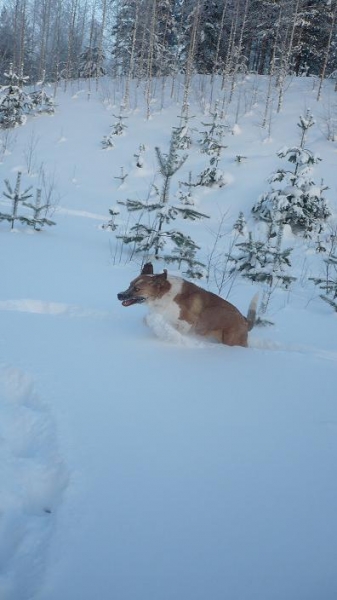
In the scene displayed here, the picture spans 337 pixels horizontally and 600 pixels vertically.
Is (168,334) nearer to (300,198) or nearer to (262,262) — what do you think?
(262,262)

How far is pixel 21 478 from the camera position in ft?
7.33

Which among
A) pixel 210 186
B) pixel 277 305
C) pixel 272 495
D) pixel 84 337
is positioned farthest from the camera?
pixel 210 186

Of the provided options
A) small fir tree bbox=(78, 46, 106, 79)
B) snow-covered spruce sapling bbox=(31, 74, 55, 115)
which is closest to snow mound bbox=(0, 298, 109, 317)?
snow-covered spruce sapling bbox=(31, 74, 55, 115)

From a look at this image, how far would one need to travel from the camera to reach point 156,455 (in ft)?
A: 7.88

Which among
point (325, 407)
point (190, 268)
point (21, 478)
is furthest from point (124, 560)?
point (190, 268)

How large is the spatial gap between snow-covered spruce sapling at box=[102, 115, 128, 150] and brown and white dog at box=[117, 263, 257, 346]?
63.4 ft

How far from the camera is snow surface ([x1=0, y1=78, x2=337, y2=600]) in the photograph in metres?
1.69

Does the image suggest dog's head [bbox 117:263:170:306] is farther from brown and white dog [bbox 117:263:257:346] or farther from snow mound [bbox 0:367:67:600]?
snow mound [bbox 0:367:67:600]

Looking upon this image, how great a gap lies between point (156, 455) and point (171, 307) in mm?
2477

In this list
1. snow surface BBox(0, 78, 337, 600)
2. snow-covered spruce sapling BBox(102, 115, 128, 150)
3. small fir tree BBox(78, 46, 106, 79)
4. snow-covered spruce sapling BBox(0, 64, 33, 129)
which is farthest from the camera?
small fir tree BBox(78, 46, 106, 79)

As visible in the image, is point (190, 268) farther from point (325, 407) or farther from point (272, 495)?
point (272, 495)

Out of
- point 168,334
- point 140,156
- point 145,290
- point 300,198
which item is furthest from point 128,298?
point 140,156

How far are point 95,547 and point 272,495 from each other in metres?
1.02

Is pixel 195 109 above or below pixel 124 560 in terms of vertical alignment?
above
